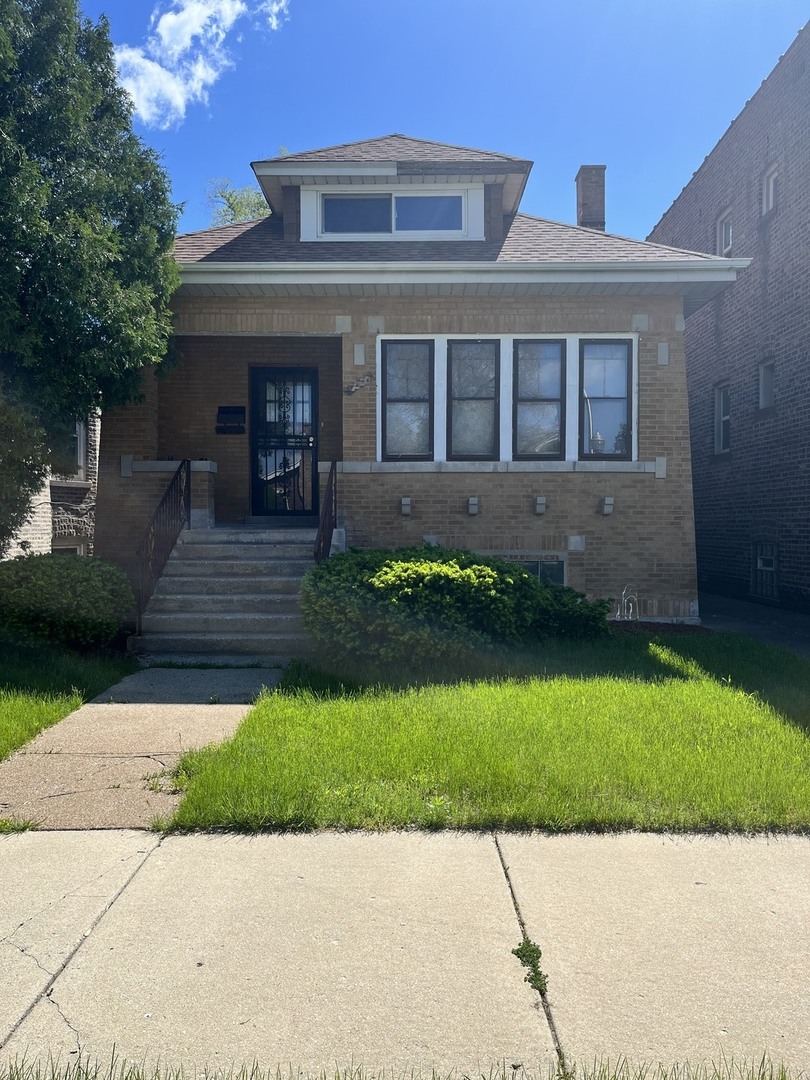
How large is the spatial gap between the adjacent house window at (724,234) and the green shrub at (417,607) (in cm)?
1119

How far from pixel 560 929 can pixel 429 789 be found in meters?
1.37

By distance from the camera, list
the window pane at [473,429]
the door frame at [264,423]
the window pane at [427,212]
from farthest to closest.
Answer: the door frame at [264,423], the window pane at [427,212], the window pane at [473,429]

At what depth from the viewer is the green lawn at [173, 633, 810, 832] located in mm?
3957

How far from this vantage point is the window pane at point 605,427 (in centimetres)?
1040

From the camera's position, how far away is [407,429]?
34.3 ft

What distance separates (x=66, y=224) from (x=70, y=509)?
751 cm

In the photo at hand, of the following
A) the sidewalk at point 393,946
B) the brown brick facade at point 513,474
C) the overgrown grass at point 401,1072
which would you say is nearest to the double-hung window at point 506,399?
the brown brick facade at point 513,474

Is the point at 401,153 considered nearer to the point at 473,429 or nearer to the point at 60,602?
the point at 473,429

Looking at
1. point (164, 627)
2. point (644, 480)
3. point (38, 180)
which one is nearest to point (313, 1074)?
point (164, 627)

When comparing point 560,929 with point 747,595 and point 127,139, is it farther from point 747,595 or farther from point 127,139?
point 747,595

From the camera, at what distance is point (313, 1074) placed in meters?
2.22

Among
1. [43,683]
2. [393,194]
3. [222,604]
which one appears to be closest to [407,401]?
[393,194]

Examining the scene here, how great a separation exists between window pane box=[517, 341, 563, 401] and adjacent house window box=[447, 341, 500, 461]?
0.35 metres

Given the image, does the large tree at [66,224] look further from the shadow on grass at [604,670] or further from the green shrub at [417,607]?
the shadow on grass at [604,670]
